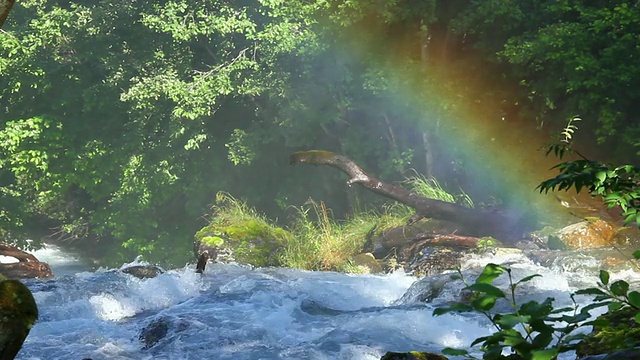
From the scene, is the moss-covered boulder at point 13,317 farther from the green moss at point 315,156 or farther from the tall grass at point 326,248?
the green moss at point 315,156

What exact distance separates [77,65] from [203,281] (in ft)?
41.6

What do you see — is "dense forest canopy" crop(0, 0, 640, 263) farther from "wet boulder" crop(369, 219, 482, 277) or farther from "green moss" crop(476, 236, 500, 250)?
→ "green moss" crop(476, 236, 500, 250)

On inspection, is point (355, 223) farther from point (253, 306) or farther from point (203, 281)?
point (253, 306)

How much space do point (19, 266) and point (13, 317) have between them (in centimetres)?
1061

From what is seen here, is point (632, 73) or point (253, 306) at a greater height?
point (632, 73)

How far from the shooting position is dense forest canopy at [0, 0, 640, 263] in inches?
597

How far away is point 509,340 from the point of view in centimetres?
234

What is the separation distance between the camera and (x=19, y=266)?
42.8 feet

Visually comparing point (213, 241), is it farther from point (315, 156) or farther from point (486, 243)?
point (486, 243)

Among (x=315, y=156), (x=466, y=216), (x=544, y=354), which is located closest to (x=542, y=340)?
(x=544, y=354)

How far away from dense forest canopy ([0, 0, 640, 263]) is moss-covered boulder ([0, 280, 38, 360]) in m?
11.3

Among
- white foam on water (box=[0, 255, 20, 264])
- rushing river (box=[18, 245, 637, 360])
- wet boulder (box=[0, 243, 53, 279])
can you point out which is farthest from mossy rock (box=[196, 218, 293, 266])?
white foam on water (box=[0, 255, 20, 264])

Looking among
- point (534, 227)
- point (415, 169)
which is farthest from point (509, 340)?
point (415, 169)

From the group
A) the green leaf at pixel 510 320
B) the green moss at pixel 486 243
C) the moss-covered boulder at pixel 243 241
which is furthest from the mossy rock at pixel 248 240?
the green leaf at pixel 510 320
